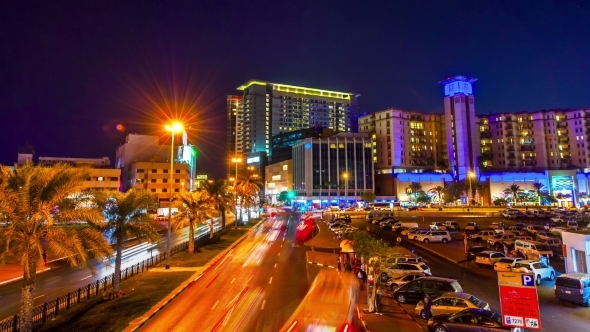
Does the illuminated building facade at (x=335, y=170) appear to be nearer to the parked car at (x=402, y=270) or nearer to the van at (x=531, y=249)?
the van at (x=531, y=249)

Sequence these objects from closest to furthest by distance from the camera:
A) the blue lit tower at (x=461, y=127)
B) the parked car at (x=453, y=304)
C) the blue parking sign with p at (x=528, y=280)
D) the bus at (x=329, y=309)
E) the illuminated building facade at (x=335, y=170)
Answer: the blue parking sign with p at (x=528, y=280) < the bus at (x=329, y=309) < the parked car at (x=453, y=304) < the blue lit tower at (x=461, y=127) < the illuminated building facade at (x=335, y=170)

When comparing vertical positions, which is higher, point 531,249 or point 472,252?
point 531,249

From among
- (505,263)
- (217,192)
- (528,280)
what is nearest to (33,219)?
(528,280)

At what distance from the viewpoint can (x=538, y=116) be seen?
148500 millimetres

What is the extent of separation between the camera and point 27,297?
13000 millimetres

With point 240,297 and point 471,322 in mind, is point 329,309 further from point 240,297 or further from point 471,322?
point 471,322

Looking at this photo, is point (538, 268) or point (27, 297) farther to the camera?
point (538, 268)

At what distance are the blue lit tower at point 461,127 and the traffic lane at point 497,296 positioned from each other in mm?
116024

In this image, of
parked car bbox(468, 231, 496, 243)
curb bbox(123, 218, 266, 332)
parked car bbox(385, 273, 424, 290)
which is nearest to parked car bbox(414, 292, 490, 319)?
parked car bbox(385, 273, 424, 290)

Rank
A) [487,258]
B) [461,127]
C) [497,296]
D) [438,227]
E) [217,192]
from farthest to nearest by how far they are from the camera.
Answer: [461,127], [438,227], [217,192], [487,258], [497,296]

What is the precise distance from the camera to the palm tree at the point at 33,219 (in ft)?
41.5

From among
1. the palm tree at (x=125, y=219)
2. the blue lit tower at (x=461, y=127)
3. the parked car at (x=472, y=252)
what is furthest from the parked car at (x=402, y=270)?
the blue lit tower at (x=461, y=127)

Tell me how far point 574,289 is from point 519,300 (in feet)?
42.0

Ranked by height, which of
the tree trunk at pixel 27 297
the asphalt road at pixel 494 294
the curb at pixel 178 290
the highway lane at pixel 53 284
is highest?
the tree trunk at pixel 27 297
